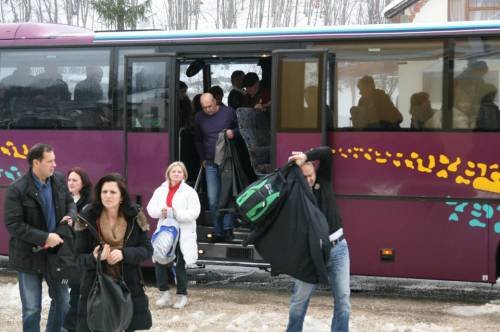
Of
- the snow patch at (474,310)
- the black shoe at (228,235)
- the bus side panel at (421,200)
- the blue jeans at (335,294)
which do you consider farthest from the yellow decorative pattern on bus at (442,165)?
the blue jeans at (335,294)

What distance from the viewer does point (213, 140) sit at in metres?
9.45

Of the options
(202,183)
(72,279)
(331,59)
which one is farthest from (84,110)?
(72,279)

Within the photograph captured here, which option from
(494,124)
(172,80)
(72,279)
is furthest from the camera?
(172,80)

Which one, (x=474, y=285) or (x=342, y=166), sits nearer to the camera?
(x=342, y=166)

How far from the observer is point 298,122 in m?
8.76

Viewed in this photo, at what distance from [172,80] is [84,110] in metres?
1.19

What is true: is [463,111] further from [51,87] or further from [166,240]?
[51,87]

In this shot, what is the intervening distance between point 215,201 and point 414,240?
2377 millimetres

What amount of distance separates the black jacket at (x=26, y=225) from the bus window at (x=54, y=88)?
3.53 m

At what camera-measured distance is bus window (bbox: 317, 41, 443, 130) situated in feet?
28.1

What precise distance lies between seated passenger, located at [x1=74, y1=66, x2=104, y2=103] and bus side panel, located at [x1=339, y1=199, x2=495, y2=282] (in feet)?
10.5

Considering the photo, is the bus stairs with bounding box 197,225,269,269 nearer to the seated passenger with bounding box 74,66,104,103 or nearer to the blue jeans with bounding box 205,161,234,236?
the blue jeans with bounding box 205,161,234,236

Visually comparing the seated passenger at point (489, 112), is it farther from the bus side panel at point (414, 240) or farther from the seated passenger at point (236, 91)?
the seated passenger at point (236, 91)

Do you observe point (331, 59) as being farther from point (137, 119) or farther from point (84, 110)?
point (84, 110)
